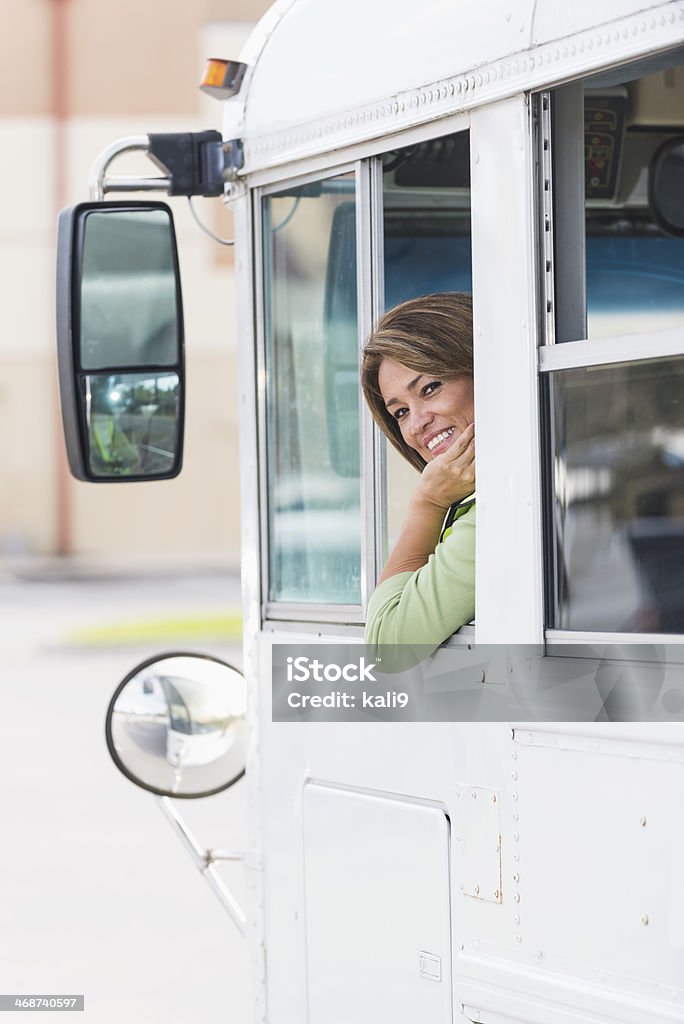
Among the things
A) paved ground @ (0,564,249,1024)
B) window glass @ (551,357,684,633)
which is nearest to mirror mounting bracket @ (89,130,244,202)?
window glass @ (551,357,684,633)

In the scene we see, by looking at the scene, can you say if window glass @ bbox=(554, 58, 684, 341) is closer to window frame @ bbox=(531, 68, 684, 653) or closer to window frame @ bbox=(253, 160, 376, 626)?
window frame @ bbox=(253, 160, 376, 626)

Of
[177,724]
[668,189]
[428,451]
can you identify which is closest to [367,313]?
[428,451]

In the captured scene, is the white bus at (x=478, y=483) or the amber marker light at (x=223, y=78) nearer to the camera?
the white bus at (x=478, y=483)

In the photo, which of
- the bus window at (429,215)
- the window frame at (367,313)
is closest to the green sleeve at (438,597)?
the window frame at (367,313)

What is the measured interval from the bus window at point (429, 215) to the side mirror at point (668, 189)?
495 millimetres

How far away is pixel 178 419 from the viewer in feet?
9.05

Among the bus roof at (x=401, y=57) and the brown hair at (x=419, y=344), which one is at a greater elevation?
the bus roof at (x=401, y=57)

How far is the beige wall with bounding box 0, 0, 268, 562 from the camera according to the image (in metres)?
25.7

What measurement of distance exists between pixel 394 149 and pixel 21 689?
485 inches

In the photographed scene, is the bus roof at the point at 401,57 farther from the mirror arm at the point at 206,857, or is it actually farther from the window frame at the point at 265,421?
the mirror arm at the point at 206,857

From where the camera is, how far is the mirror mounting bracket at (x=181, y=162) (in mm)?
2773

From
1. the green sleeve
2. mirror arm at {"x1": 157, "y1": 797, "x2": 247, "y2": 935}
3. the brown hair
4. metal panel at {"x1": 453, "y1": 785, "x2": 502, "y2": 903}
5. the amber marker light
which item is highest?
the amber marker light

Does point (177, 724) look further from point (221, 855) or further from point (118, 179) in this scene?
point (118, 179)

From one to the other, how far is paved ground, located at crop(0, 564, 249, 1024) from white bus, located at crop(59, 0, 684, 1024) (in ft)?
10.9
